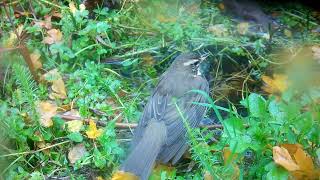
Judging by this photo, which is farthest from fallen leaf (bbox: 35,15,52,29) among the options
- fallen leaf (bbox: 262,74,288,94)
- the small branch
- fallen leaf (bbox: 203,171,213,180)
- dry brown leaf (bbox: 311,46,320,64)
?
fallen leaf (bbox: 203,171,213,180)

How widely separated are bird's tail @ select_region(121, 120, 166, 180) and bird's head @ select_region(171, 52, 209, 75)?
33.7 inches

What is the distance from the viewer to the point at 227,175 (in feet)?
13.3

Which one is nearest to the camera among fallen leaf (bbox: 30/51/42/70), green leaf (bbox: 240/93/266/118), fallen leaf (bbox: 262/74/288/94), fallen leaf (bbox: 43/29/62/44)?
green leaf (bbox: 240/93/266/118)

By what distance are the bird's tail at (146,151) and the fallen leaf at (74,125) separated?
60 centimetres

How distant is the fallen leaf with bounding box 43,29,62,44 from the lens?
6.21 metres

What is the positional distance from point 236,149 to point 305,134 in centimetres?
50

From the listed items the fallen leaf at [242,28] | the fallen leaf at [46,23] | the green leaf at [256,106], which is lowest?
the fallen leaf at [242,28]

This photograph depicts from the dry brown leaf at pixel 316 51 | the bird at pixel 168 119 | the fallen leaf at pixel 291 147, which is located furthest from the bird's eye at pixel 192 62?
the fallen leaf at pixel 291 147

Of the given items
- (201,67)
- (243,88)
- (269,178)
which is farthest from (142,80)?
(269,178)

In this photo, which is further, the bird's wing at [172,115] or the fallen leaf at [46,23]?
the fallen leaf at [46,23]

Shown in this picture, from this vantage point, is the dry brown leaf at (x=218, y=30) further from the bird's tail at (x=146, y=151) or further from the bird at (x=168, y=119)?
the bird's tail at (x=146, y=151)

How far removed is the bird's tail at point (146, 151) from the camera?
438 cm

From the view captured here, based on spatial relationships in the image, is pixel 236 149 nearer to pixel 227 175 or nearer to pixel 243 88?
pixel 227 175

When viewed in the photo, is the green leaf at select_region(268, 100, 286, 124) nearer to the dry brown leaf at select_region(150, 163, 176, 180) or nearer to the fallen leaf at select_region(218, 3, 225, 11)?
the dry brown leaf at select_region(150, 163, 176, 180)
